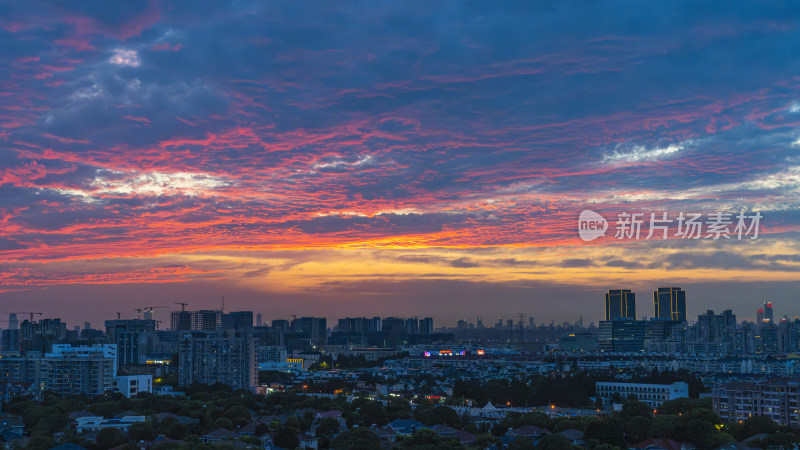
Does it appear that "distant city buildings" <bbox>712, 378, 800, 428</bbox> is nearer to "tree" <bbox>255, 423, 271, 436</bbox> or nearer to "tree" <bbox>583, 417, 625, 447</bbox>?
"tree" <bbox>583, 417, 625, 447</bbox>

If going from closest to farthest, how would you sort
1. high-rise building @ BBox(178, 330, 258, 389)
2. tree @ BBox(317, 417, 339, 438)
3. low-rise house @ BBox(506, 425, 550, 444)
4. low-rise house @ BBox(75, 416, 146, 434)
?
low-rise house @ BBox(506, 425, 550, 444)
tree @ BBox(317, 417, 339, 438)
low-rise house @ BBox(75, 416, 146, 434)
high-rise building @ BBox(178, 330, 258, 389)

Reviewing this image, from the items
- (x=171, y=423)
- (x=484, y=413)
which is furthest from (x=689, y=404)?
(x=171, y=423)

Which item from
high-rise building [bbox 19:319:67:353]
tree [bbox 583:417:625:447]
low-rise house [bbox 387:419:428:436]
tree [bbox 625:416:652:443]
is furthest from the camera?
high-rise building [bbox 19:319:67:353]

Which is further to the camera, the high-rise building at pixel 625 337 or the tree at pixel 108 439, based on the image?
the high-rise building at pixel 625 337

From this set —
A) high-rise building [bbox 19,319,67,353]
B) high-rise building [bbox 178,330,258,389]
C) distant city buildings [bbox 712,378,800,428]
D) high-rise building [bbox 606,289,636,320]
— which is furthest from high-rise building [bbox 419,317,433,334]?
distant city buildings [bbox 712,378,800,428]

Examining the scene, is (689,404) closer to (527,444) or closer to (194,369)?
(527,444)

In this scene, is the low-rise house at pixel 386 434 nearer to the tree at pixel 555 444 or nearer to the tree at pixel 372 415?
the tree at pixel 372 415

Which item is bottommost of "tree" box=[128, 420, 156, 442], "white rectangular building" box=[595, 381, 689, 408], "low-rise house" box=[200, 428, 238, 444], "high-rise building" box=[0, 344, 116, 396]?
"white rectangular building" box=[595, 381, 689, 408]

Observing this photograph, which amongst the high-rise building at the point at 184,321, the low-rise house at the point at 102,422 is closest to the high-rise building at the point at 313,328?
the high-rise building at the point at 184,321
